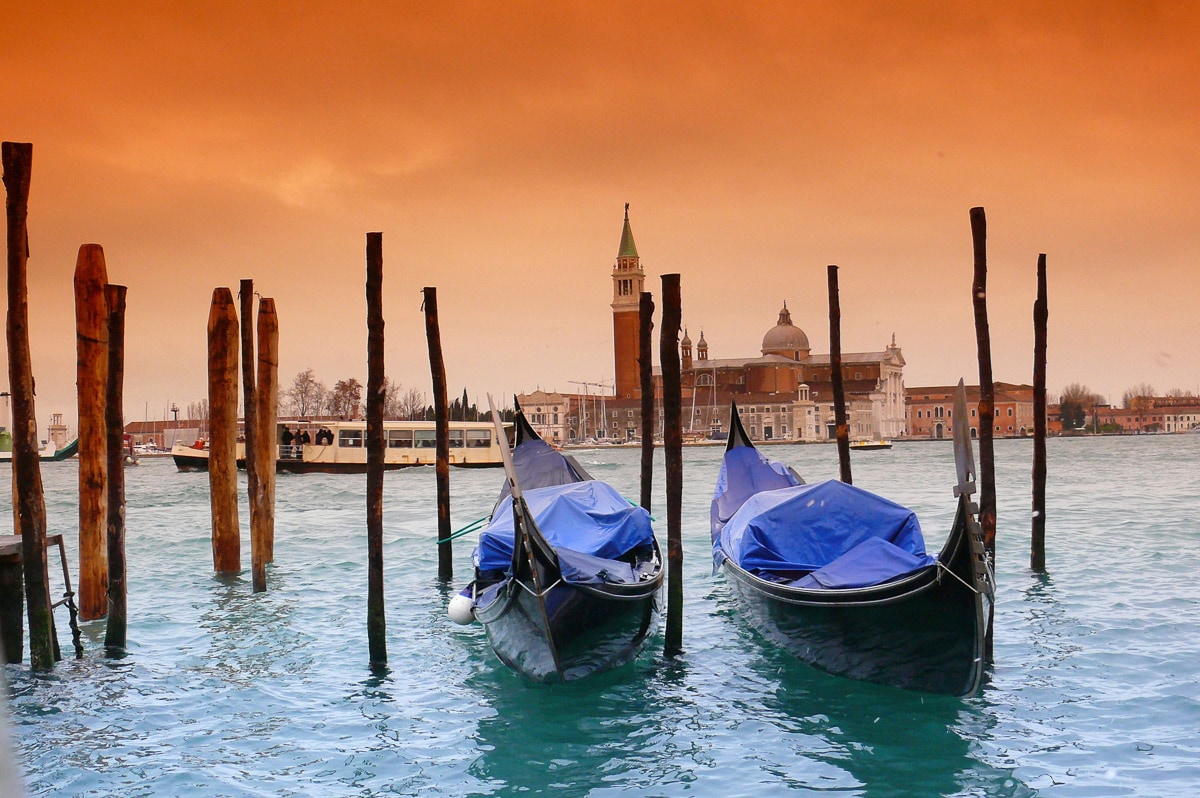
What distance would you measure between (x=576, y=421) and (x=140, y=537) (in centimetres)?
7106

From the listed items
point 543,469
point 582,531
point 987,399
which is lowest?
point 582,531

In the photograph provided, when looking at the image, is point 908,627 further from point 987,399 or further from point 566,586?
point 987,399

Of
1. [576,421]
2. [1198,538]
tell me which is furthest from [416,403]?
[1198,538]

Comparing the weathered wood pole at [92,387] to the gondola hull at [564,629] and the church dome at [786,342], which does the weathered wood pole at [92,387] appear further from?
the church dome at [786,342]

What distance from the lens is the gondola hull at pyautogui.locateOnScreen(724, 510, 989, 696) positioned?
562cm

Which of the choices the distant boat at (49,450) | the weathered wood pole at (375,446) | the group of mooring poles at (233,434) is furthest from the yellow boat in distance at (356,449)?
the weathered wood pole at (375,446)

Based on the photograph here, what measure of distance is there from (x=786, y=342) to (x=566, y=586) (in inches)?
3264

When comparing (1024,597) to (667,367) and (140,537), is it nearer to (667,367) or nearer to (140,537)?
(667,367)

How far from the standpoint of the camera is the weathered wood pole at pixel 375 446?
661cm

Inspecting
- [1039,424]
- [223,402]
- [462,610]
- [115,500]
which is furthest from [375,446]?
[1039,424]

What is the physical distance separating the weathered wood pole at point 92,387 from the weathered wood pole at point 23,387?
0.96m

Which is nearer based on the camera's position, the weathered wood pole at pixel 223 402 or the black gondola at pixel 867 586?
the black gondola at pixel 867 586

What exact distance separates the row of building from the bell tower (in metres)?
0.07

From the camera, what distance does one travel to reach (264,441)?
1012cm
